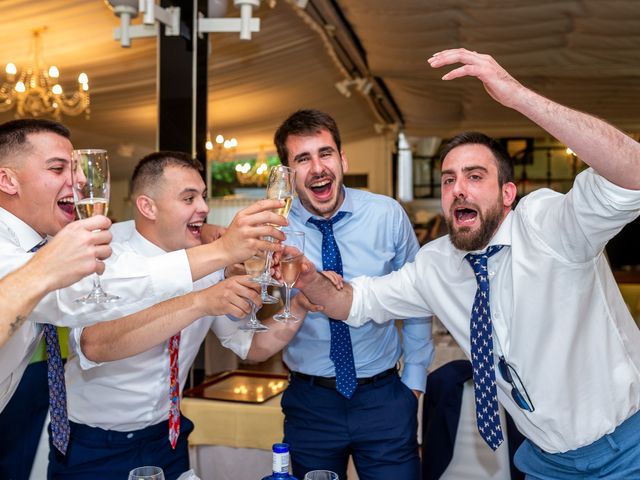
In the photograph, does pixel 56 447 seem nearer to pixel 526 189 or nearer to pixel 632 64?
pixel 632 64

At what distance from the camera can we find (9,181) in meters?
1.93

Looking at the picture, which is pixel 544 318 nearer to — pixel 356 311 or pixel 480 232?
pixel 480 232

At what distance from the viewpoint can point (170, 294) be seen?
1729 mm

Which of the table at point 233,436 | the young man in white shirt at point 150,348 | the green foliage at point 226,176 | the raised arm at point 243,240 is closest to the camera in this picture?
the raised arm at point 243,240

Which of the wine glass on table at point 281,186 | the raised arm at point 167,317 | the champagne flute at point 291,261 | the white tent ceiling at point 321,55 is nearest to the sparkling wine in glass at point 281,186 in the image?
the wine glass on table at point 281,186

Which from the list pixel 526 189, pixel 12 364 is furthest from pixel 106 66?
pixel 526 189

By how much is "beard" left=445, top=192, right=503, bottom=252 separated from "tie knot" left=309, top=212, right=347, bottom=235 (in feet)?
1.84

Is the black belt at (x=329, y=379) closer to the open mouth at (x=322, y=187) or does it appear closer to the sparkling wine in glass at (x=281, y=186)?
the open mouth at (x=322, y=187)

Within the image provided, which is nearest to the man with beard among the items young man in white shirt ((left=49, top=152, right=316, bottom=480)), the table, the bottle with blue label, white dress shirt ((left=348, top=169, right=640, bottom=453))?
white dress shirt ((left=348, top=169, right=640, bottom=453))

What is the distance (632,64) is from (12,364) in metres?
5.72

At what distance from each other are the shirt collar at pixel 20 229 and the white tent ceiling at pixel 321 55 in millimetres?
2766

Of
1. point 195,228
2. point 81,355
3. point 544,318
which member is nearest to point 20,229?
point 81,355

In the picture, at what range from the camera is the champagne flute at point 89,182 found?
4.37 feet

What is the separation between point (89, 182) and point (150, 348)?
0.93 metres
